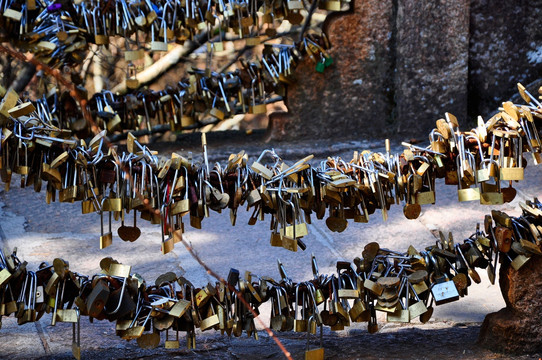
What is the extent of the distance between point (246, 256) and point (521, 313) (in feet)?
3.75

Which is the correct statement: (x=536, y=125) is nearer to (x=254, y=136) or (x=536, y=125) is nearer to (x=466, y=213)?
(x=466, y=213)

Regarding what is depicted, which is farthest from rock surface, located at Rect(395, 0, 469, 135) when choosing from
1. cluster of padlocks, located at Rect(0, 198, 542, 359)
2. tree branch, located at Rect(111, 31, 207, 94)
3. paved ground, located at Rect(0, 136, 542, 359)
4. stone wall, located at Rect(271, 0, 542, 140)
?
cluster of padlocks, located at Rect(0, 198, 542, 359)

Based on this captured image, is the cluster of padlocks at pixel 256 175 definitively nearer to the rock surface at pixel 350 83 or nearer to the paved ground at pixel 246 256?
the paved ground at pixel 246 256

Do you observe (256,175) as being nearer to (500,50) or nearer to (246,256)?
(246,256)

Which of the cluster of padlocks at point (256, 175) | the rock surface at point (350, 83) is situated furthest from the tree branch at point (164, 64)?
the cluster of padlocks at point (256, 175)

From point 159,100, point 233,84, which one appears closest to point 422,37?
point 233,84

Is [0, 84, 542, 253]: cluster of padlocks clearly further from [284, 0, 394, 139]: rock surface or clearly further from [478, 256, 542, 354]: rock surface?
[284, 0, 394, 139]: rock surface

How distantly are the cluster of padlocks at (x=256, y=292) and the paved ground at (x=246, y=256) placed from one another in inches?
7.3

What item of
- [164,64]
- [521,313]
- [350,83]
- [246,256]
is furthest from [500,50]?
[164,64]

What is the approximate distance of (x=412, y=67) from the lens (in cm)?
380

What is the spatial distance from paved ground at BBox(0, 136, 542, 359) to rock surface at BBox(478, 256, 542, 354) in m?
0.06

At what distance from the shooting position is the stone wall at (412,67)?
3.72m

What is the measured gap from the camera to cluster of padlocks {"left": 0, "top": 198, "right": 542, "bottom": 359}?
69.3 inches

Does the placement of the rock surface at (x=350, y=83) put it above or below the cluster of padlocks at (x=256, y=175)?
above
